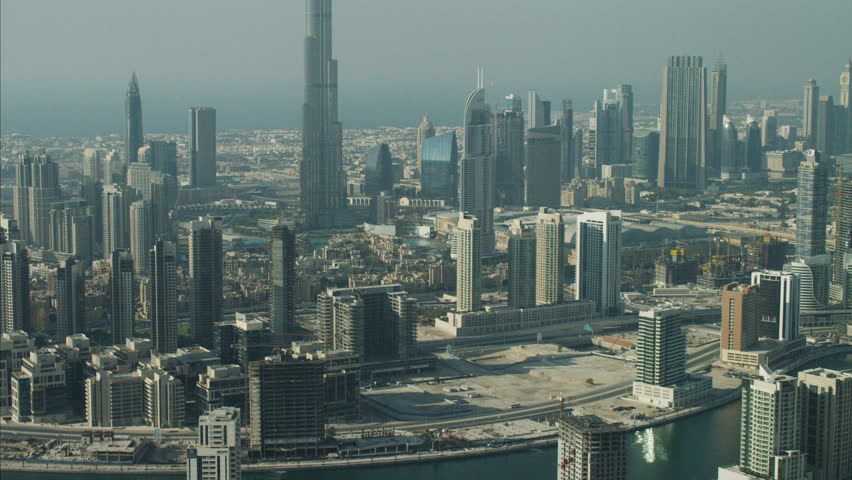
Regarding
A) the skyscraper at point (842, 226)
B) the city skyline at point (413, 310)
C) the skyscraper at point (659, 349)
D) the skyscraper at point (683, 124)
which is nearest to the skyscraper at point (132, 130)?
the city skyline at point (413, 310)

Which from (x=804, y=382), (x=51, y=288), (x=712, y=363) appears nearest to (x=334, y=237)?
(x=51, y=288)

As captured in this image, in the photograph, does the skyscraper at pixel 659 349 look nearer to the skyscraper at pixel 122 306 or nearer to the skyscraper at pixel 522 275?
the skyscraper at pixel 522 275

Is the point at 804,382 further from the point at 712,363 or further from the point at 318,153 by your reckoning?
the point at 318,153

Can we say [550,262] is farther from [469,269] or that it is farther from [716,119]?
[716,119]

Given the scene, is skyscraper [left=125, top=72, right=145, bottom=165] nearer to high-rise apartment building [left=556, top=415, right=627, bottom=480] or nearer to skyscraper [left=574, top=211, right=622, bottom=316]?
skyscraper [left=574, top=211, right=622, bottom=316]

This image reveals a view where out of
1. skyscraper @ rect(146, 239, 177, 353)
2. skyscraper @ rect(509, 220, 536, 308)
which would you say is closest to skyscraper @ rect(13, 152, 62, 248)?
skyscraper @ rect(146, 239, 177, 353)

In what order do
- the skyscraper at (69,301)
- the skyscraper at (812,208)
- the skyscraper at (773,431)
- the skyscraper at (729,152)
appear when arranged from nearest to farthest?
the skyscraper at (773,431), the skyscraper at (69,301), the skyscraper at (812,208), the skyscraper at (729,152)
